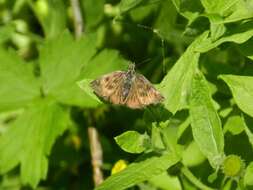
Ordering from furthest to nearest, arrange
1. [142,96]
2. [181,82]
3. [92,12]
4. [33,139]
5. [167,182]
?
[92,12] → [33,139] → [167,182] → [181,82] → [142,96]

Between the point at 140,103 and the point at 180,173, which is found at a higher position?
the point at 140,103

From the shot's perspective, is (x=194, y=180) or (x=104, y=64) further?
(x=104, y=64)

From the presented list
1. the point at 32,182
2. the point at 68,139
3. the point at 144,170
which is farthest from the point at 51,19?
the point at 144,170

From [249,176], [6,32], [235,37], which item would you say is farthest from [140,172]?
[6,32]

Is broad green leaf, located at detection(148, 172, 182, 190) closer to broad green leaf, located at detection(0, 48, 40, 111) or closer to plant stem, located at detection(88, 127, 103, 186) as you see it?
plant stem, located at detection(88, 127, 103, 186)

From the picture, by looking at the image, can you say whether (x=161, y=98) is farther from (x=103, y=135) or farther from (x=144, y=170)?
(x=103, y=135)

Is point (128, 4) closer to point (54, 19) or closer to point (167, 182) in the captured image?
point (167, 182)
